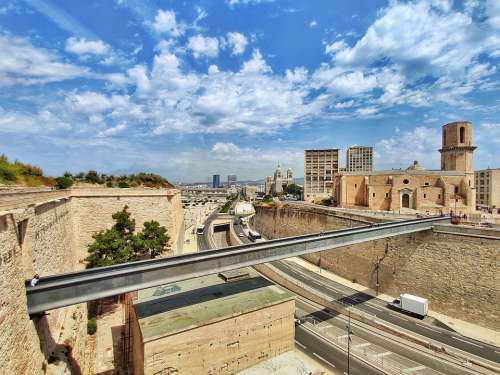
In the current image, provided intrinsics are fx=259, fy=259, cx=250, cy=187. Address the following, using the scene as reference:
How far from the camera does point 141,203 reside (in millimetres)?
29109

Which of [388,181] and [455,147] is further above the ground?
[455,147]

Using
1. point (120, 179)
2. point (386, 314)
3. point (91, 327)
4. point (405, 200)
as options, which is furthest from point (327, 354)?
point (120, 179)

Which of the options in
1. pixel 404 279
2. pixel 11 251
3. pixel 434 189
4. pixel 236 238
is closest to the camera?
pixel 11 251

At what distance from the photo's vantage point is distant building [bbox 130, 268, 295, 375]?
1213 cm

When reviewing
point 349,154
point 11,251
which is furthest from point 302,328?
point 349,154

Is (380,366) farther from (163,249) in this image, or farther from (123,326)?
(163,249)

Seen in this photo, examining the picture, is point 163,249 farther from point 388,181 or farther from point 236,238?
point 388,181

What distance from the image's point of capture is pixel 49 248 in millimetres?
15539

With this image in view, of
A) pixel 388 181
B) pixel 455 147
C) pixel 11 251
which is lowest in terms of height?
pixel 11 251

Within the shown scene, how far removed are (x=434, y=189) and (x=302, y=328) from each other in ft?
98.6

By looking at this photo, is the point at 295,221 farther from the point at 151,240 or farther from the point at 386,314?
the point at 151,240

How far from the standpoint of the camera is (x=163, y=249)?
28781 mm

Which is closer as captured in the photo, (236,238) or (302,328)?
(302,328)

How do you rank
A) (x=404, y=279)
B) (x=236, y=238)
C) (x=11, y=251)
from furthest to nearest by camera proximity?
(x=236, y=238) → (x=404, y=279) → (x=11, y=251)
